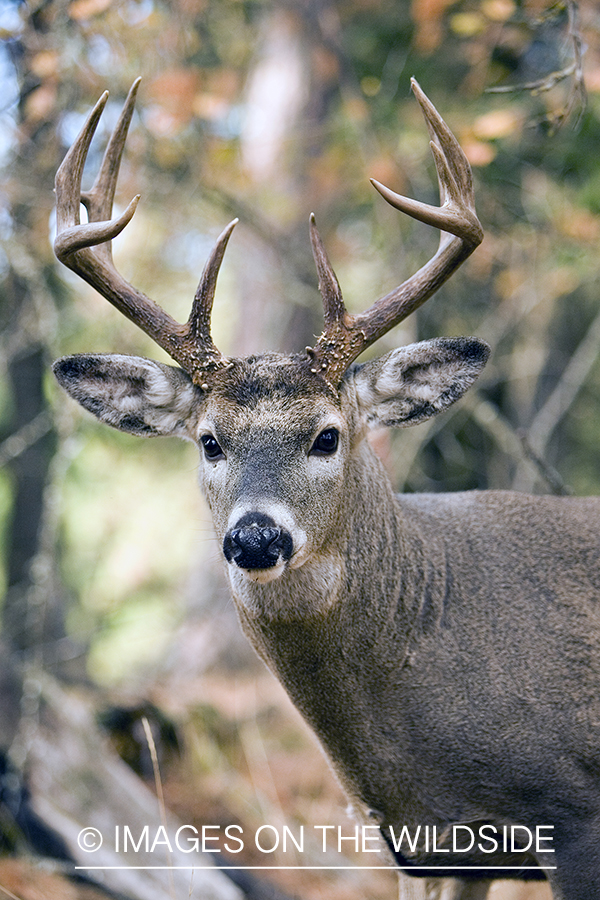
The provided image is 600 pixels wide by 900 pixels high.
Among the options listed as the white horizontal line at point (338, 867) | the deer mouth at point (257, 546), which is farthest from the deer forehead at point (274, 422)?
the white horizontal line at point (338, 867)

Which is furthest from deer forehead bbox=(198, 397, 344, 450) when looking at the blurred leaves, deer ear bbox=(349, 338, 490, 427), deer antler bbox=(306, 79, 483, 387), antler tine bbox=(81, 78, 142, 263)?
the blurred leaves

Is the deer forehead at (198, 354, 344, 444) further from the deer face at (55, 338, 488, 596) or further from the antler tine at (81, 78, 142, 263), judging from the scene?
the antler tine at (81, 78, 142, 263)

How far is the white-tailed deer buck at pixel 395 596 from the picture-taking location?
13.2 feet

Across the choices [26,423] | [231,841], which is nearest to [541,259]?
[26,423]

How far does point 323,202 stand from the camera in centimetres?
1137

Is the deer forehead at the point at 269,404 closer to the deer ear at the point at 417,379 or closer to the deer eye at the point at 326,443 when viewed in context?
the deer eye at the point at 326,443

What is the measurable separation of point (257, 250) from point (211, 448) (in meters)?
6.88

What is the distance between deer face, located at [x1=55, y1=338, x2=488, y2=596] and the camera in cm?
370

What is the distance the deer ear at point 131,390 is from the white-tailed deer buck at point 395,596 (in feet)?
0.05

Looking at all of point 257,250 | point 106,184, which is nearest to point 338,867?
point 106,184

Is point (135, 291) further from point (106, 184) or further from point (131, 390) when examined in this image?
point (106, 184)

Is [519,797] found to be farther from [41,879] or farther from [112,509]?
[112,509]

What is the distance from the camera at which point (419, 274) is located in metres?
4.38

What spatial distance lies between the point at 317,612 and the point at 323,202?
833 centimetres
